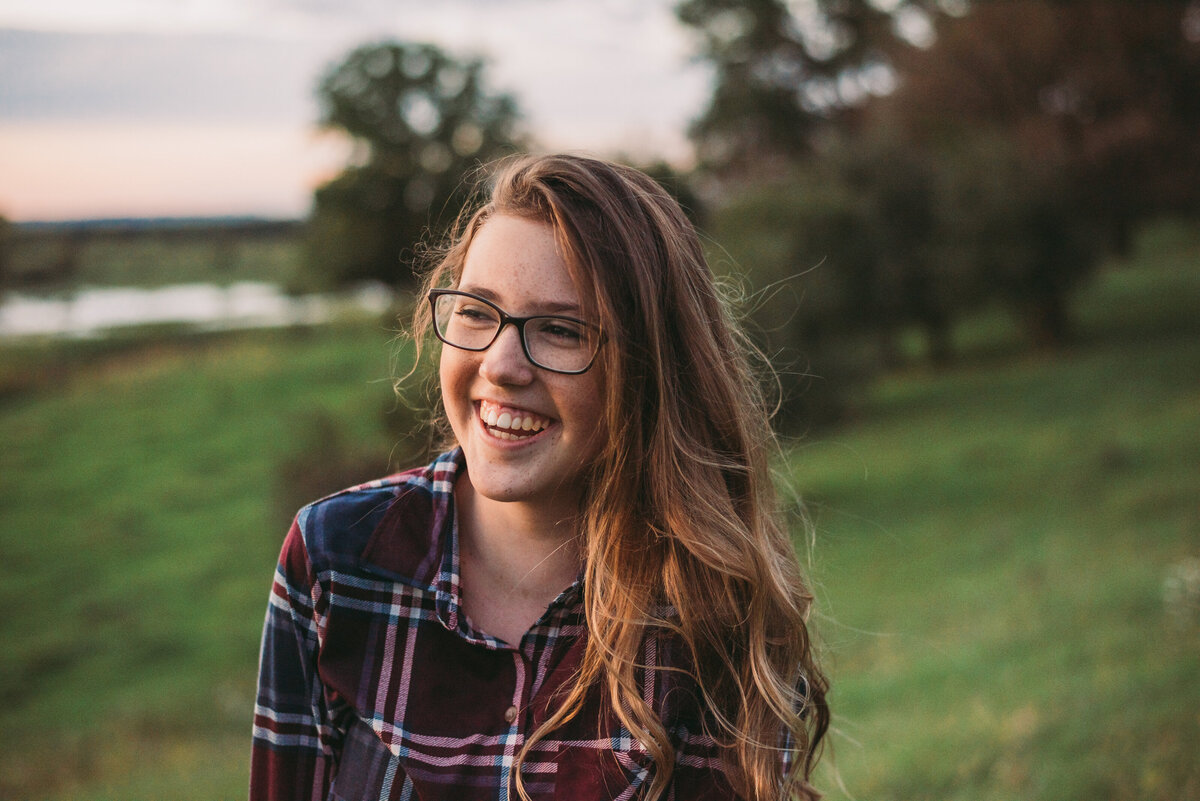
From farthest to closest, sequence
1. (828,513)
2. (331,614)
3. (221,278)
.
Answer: (221,278)
(828,513)
(331,614)

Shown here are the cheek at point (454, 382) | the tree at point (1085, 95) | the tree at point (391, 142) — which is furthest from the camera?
the tree at point (391, 142)

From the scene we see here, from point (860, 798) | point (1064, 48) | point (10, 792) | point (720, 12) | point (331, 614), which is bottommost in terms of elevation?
point (10, 792)

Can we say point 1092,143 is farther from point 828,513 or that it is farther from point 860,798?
point 860,798

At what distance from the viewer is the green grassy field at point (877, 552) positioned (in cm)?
590

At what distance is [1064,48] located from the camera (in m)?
25.5

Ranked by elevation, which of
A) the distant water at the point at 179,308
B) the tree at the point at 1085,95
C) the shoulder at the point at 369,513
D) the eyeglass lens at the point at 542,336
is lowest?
the distant water at the point at 179,308

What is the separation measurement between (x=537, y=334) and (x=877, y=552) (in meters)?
12.9

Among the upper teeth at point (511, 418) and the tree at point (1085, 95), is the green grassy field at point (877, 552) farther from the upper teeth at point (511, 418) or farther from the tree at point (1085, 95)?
the tree at point (1085, 95)

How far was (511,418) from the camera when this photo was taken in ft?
7.18

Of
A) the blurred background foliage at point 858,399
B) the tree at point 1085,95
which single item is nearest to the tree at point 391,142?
the blurred background foliage at point 858,399

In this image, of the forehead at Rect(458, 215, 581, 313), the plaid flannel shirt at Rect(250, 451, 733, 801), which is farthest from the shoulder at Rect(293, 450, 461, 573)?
the forehead at Rect(458, 215, 581, 313)

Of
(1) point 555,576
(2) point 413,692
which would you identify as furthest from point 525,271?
(2) point 413,692

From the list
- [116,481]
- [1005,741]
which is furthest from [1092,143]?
[116,481]

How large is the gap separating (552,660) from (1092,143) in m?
27.7
